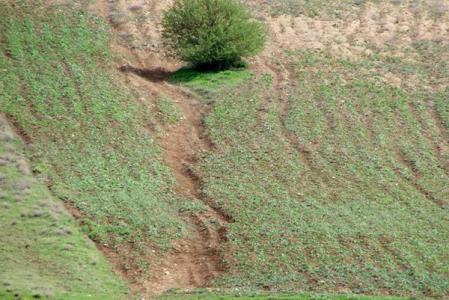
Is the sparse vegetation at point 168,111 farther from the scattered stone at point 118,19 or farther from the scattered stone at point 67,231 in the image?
the scattered stone at point 67,231

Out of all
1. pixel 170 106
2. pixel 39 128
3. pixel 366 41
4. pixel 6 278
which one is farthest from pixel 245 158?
pixel 366 41

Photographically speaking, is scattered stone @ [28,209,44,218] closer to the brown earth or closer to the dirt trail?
the brown earth

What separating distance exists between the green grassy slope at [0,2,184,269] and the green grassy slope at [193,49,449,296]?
263 cm

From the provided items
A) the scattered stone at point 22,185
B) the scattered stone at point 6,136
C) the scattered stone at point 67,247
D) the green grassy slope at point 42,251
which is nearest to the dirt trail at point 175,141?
the green grassy slope at point 42,251

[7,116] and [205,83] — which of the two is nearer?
[7,116]

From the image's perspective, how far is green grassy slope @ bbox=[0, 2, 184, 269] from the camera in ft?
94.7

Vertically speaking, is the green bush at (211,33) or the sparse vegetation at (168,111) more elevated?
the green bush at (211,33)

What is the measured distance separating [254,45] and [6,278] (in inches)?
857

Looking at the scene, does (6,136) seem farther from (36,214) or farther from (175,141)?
(175,141)

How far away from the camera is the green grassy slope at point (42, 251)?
2420 cm

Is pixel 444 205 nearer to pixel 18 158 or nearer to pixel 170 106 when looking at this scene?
pixel 170 106

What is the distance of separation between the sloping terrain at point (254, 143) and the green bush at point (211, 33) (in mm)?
984

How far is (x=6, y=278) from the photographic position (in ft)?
79.3

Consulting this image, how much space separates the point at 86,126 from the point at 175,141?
3.85 meters
